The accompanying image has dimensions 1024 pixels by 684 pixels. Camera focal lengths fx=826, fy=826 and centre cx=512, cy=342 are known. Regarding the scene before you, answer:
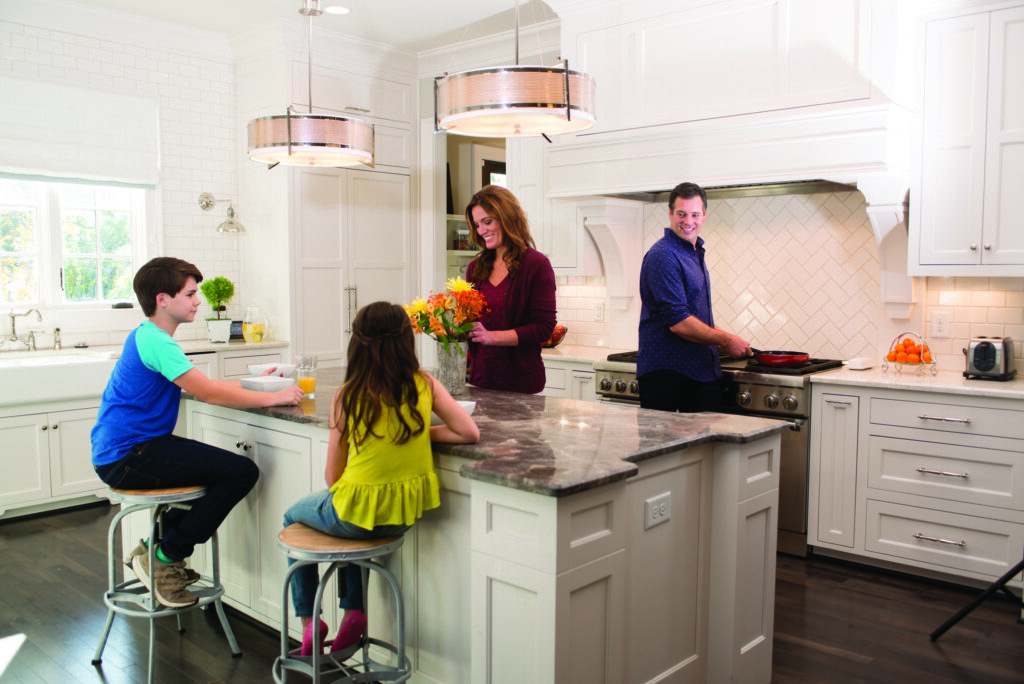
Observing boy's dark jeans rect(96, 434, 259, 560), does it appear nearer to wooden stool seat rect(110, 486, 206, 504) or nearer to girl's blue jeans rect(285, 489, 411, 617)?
wooden stool seat rect(110, 486, 206, 504)

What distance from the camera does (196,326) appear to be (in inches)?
234

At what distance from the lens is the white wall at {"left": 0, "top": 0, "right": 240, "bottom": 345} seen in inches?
202

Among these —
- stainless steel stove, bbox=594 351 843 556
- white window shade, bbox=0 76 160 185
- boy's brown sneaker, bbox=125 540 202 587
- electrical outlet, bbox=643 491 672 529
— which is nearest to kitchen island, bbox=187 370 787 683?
electrical outlet, bbox=643 491 672 529

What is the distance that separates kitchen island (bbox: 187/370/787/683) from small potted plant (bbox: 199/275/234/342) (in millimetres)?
2632

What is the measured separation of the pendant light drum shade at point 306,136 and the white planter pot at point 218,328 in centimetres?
244

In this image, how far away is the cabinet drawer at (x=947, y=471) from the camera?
3.49 meters

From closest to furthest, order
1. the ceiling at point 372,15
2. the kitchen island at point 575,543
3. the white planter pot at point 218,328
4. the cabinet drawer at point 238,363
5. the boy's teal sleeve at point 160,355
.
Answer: the kitchen island at point 575,543 → the boy's teal sleeve at point 160,355 → the ceiling at point 372,15 → the cabinet drawer at point 238,363 → the white planter pot at point 218,328

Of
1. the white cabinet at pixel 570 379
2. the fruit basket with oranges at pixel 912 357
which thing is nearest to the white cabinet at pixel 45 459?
the white cabinet at pixel 570 379

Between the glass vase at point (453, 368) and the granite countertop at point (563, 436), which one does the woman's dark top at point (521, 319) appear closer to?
the granite countertop at point (563, 436)

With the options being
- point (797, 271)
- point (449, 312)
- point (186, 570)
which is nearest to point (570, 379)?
point (797, 271)

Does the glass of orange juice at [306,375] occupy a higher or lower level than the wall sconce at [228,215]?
lower

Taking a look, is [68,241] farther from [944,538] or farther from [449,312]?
[944,538]

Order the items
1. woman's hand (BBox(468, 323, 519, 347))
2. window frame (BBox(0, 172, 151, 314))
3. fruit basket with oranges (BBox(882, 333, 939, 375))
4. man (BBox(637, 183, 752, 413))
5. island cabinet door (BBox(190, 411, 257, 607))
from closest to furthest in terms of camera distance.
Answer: woman's hand (BBox(468, 323, 519, 347))
island cabinet door (BBox(190, 411, 257, 607))
man (BBox(637, 183, 752, 413))
fruit basket with oranges (BBox(882, 333, 939, 375))
window frame (BBox(0, 172, 151, 314))

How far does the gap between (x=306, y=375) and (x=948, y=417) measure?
2742 millimetres
